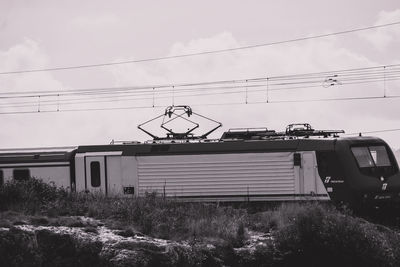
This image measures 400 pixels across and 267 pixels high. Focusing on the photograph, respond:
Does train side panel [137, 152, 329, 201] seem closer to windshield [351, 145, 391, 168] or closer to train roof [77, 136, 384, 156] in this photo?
train roof [77, 136, 384, 156]

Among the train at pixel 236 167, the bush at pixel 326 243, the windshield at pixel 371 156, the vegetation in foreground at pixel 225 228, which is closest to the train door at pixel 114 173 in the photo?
the train at pixel 236 167

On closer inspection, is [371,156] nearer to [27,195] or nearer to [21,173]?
[27,195]

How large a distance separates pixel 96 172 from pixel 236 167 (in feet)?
→ 19.7

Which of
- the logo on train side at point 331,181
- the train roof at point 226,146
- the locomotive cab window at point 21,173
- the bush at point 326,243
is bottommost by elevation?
the bush at point 326,243

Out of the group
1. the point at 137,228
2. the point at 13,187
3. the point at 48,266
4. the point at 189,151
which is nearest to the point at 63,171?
the point at 189,151

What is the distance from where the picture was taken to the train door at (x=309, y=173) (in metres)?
26.7

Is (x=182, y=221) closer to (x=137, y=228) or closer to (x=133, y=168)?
(x=137, y=228)

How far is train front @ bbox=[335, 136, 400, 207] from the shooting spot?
26.0 meters

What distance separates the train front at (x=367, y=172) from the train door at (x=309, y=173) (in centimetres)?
103

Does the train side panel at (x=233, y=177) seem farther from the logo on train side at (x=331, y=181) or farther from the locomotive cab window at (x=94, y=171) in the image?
the locomotive cab window at (x=94, y=171)

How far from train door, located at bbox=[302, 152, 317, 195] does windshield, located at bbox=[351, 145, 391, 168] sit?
160 cm

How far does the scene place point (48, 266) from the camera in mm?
16812

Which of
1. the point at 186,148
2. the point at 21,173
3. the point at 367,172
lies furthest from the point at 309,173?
the point at 21,173

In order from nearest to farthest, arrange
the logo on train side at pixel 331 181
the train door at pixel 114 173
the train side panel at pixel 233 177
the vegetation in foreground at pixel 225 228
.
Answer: the vegetation in foreground at pixel 225 228, the logo on train side at pixel 331 181, the train side panel at pixel 233 177, the train door at pixel 114 173
